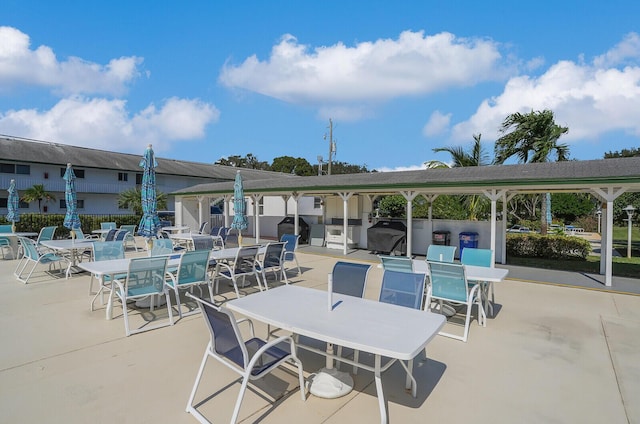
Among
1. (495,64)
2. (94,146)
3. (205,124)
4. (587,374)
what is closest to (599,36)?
(495,64)

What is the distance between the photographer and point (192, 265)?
5.30 meters

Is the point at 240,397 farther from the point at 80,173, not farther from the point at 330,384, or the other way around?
the point at 80,173

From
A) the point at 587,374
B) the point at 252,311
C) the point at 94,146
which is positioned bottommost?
the point at 587,374

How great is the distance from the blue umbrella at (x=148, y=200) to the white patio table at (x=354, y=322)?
4350 millimetres

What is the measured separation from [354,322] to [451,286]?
239 cm

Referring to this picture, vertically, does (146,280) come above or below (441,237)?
below

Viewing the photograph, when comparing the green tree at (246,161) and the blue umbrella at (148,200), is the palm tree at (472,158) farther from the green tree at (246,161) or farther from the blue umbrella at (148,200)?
the green tree at (246,161)

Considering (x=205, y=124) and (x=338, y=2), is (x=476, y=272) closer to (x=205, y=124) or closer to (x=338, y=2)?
(x=338, y=2)

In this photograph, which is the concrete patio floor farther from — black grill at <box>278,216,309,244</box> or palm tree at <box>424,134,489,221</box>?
black grill at <box>278,216,309,244</box>

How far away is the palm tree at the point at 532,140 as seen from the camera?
1451cm

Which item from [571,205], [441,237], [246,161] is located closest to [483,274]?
[441,237]

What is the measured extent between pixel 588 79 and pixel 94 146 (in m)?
36.4

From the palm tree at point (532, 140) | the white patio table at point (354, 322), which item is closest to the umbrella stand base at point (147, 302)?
the white patio table at point (354, 322)

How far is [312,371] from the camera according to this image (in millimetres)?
3506
